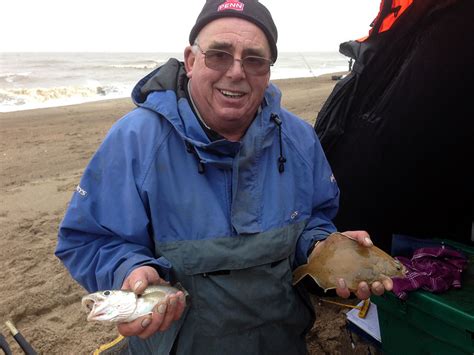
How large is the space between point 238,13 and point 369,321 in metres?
2.47

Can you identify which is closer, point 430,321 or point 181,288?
point 181,288

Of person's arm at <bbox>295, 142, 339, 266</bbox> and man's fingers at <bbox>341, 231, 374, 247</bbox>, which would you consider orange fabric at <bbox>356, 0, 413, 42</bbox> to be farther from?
man's fingers at <bbox>341, 231, 374, 247</bbox>

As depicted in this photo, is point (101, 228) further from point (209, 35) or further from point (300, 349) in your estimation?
point (300, 349)

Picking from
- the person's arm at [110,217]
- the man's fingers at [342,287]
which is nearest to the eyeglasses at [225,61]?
the person's arm at [110,217]

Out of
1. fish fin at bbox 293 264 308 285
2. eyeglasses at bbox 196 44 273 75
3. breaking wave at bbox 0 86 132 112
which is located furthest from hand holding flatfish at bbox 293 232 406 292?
breaking wave at bbox 0 86 132 112

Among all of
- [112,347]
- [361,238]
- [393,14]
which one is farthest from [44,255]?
[393,14]

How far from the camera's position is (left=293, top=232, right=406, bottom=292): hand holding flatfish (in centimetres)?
229

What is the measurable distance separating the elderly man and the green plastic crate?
1.20 ft

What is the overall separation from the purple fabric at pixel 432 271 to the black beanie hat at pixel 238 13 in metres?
1.65

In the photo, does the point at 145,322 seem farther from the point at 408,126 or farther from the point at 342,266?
the point at 408,126

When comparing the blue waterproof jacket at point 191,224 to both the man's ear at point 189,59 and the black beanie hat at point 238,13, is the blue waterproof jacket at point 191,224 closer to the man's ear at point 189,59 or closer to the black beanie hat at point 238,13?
the man's ear at point 189,59

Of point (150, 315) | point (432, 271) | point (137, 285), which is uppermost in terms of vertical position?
point (137, 285)

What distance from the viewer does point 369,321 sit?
3152 mm

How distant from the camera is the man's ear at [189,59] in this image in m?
2.32
